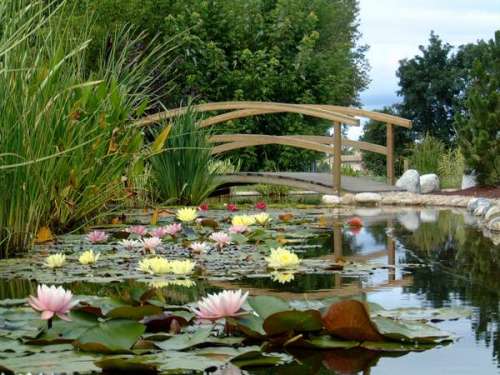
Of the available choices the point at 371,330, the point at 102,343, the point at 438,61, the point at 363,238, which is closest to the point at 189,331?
the point at 102,343

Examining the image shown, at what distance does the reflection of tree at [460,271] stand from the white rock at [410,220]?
33cm

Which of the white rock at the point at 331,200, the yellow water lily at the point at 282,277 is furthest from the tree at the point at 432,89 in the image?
the yellow water lily at the point at 282,277

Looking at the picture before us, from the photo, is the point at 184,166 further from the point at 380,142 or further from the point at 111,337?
the point at 380,142

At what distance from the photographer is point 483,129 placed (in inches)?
549

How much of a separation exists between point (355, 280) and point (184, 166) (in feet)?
20.2

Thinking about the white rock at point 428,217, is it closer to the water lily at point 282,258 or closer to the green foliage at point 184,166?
→ the green foliage at point 184,166

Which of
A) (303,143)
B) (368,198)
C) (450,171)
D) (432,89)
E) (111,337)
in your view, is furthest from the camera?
(432,89)

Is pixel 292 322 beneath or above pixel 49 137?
beneath

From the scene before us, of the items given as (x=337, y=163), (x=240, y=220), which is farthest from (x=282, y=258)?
(x=337, y=163)

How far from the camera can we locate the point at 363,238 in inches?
229

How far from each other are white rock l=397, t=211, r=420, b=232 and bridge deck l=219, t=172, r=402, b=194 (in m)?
3.39

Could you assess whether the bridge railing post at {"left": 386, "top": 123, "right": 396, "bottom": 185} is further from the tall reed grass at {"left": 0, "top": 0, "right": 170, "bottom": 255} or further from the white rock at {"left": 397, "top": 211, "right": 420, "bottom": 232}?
the tall reed grass at {"left": 0, "top": 0, "right": 170, "bottom": 255}

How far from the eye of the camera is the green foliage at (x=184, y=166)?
957 centimetres

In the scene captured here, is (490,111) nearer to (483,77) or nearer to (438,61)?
(483,77)
